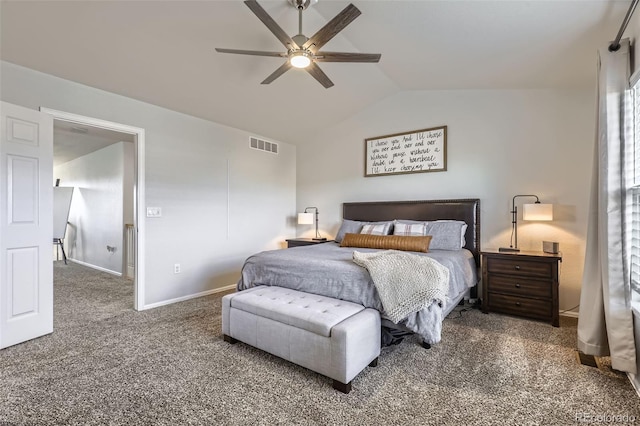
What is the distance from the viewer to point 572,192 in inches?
130

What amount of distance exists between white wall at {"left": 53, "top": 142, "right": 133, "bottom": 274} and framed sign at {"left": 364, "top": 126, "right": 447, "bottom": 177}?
427cm

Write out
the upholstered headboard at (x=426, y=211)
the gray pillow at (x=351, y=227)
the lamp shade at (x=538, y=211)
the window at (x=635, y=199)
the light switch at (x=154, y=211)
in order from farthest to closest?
the gray pillow at (x=351, y=227) → the upholstered headboard at (x=426, y=211) → the light switch at (x=154, y=211) → the lamp shade at (x=538, y=211) → the window at (x=635, y=199)

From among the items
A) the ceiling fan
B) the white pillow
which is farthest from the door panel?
the white pillow

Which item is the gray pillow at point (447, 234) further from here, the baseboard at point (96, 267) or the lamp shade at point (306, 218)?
the baseboard at point (96, 267)

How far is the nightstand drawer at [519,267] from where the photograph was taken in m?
3.02

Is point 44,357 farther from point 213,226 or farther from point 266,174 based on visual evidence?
point 266,174

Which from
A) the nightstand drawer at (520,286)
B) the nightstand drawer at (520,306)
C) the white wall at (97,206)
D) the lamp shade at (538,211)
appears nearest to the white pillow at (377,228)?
the nightstand drawer at (520,286)

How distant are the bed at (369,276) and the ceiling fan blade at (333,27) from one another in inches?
69.2

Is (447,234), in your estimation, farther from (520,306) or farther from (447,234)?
(520,306)

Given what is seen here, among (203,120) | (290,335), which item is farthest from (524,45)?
(203,120)

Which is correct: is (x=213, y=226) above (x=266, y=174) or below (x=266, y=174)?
below

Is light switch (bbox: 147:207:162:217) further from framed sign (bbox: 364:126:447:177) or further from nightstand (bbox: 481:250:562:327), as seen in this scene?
nightstand (bbox: 481:250:562:327)

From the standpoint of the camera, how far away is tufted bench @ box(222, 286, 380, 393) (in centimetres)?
188

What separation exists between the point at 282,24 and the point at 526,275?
11.6 ft
